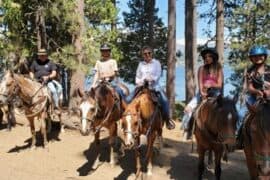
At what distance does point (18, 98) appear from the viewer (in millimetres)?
12883

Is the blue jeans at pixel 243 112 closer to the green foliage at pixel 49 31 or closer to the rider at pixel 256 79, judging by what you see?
the rider at pixel 256 79

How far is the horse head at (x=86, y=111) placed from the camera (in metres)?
9.71

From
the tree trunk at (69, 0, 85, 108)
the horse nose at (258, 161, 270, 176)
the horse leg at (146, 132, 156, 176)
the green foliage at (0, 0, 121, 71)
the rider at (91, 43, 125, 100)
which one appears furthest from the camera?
the green foliage at (0, 0, 121, 71)

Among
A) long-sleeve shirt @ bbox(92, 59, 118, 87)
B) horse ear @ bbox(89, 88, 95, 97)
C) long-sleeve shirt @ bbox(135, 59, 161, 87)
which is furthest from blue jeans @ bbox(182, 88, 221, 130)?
long-sleeve shirt @ bbox(92, 59, 118, 87)

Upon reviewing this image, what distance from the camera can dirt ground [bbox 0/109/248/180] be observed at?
37.2 ft

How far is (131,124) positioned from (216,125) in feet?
5.09

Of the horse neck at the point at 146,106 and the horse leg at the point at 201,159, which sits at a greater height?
the horse neck at the point at 146,106

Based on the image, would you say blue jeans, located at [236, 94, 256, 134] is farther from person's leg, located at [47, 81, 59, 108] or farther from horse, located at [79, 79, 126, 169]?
person's leg, located at [47, 81, 59, 108]

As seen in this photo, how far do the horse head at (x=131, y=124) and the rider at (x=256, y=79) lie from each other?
6.10ft

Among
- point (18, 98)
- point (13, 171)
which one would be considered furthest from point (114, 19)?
point (13, 171)

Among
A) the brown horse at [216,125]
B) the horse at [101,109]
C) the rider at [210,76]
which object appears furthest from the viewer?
the rider at [210,76]

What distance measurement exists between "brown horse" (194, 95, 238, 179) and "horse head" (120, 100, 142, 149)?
4.04 feet

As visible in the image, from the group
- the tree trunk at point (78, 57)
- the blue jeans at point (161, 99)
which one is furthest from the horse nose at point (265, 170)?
the tree trunk at point (78, 57)

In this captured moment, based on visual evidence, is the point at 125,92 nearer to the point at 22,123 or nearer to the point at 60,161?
the point at 60,161
